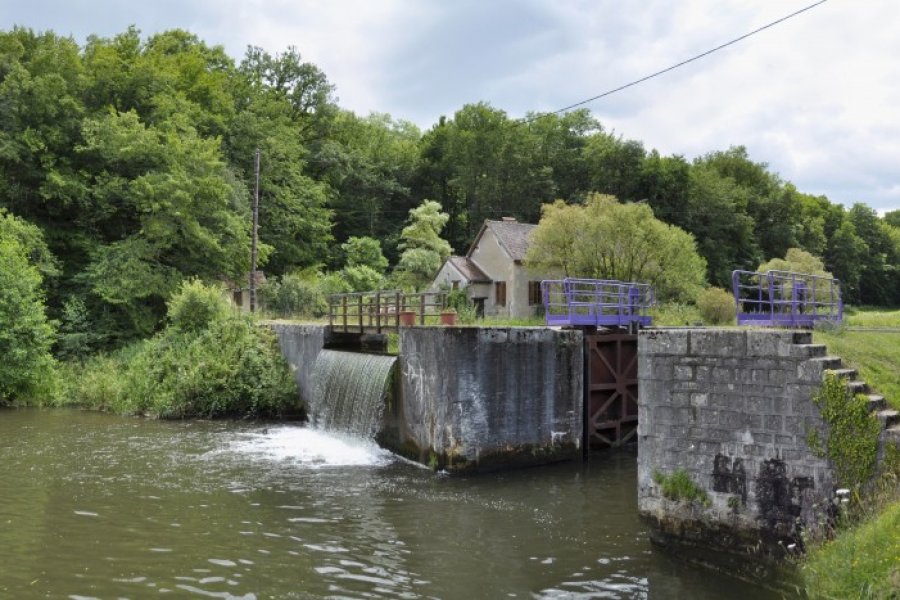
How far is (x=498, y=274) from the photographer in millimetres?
38969

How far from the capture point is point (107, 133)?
27.4 m

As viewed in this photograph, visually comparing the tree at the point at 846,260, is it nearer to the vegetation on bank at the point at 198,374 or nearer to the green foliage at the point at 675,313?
the green foliage at the point at 675,313

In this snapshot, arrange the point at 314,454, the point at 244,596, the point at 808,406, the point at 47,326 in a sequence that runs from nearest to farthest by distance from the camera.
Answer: the point at 244,596, the point at 808,406, the point at 314,454, the point at 47,326

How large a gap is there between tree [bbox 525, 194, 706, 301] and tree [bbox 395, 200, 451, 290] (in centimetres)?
1224

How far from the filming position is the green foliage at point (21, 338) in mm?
21781

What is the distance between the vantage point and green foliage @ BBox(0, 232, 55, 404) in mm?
21781

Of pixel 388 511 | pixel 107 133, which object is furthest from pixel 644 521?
pixel 107 133

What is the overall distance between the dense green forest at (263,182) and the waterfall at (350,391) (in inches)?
424

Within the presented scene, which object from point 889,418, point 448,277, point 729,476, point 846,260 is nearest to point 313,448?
point 729,476

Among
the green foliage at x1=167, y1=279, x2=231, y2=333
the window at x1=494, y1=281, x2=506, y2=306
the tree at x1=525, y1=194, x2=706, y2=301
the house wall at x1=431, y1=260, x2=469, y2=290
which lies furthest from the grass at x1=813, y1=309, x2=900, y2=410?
the house wall at x1=431, y1=260, x2=469, y2=290

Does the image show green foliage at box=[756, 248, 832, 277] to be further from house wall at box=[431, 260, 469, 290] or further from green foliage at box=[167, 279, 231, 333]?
green foliage at box=[167, 279, 231, 333]

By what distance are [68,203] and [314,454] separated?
60.0 ft

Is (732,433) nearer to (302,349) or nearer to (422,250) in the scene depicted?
(302,349)

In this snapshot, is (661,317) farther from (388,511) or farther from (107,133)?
(107,133)
